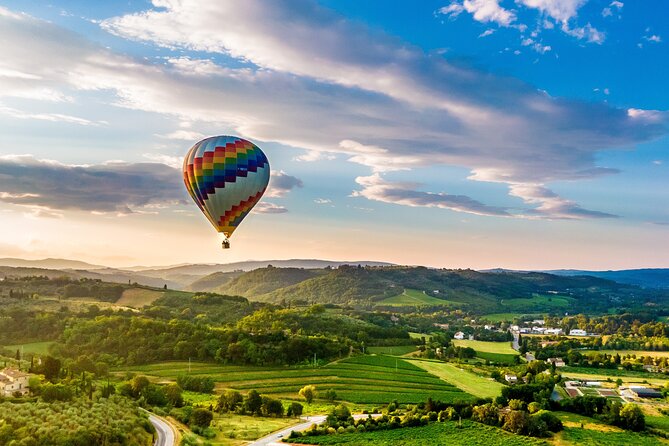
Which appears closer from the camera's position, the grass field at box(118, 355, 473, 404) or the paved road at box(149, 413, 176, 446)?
the paved road at box(149, 413, 176, 446)

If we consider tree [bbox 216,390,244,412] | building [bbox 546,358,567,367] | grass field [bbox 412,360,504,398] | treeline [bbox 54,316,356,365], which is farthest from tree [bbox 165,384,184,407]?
building [bbox 546,358,567,367]

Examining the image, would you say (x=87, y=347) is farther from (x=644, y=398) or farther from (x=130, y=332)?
(x=644, y=398)

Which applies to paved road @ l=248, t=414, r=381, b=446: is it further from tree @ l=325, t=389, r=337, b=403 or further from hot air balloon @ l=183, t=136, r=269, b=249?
hot air balloon @ l=183, t=136, r=269, b=249

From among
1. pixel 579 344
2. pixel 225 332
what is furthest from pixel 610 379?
pixel 225 332

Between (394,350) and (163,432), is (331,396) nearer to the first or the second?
(163,432)

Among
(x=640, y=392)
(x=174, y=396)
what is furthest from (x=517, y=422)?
(x=174, y=396)

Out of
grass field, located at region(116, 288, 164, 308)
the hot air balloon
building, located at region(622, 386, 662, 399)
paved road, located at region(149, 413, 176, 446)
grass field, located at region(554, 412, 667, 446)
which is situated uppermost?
the hot air balloon
